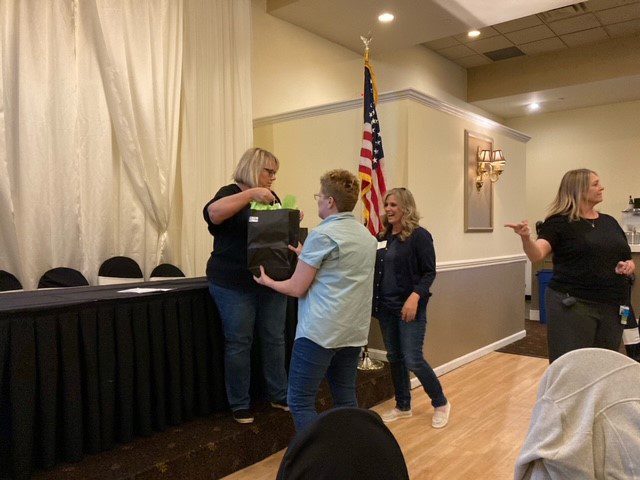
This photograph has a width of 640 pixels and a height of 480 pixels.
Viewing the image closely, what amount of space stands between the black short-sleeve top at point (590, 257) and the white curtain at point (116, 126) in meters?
2.99

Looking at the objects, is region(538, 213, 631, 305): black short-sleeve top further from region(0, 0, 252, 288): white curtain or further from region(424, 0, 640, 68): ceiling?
region(424, 0, 640, 68): ceiling

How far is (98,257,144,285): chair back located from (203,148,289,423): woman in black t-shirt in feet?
4.61

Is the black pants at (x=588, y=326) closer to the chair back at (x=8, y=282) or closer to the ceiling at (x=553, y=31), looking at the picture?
the chair back at (x=8, y=282)

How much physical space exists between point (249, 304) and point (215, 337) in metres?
0.37

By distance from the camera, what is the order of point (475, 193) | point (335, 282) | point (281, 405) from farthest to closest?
point (475, 193)
point (281, 405)
point (335, 282)

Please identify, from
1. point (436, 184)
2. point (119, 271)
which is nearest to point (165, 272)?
point (119, 271)

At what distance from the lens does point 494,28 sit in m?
6.42

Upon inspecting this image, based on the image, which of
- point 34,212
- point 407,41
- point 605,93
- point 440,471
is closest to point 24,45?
point 34,212

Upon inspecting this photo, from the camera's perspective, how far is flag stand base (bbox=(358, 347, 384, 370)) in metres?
3.86

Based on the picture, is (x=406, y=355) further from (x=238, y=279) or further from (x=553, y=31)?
(x=553, y=31)

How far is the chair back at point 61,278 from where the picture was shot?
3.48 metres

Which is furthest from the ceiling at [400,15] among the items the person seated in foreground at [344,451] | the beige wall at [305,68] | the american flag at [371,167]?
the person seated in foreground at [344,451]

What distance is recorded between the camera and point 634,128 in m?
7.98

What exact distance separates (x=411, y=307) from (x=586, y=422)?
1820 mm
